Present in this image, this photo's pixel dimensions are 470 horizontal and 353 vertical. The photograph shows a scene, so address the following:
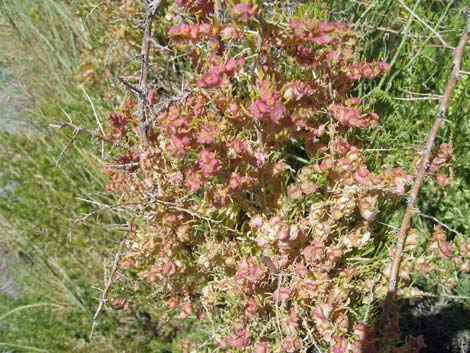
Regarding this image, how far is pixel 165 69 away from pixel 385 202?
124 centimetres

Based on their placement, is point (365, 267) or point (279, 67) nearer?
point (365, 267)

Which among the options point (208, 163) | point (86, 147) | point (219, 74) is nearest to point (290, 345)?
point (208, 163)

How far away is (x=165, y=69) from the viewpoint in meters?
2.24

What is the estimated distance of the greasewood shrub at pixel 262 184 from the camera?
1.07 meters

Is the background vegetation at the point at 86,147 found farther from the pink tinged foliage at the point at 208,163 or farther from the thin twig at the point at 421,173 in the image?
the pink tinged foliage at the point at 208,163

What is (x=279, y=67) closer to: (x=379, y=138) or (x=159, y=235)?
(x=379, y=138)

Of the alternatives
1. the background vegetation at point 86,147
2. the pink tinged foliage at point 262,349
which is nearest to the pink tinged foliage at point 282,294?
the pink tinged foliage at point 262,349

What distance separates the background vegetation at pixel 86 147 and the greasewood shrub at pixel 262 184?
13.4 inches

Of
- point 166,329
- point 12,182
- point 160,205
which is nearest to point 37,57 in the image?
point 12,182

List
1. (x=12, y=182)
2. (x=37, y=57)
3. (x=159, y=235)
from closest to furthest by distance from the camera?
(x=159, y=235), (x=12, y=182), (x=37, y=57)

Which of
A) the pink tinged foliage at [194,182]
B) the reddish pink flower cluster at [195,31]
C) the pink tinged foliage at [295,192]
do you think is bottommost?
the pink tinged foliage at [295,192]

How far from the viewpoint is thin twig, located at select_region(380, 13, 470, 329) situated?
100 cm

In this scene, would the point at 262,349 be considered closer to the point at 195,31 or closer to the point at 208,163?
the point at 208,163

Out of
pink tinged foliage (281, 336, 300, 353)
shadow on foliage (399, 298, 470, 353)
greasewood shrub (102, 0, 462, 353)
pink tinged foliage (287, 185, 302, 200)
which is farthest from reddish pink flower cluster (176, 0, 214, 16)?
shadow on foliage (399, 298, 470, 353)
